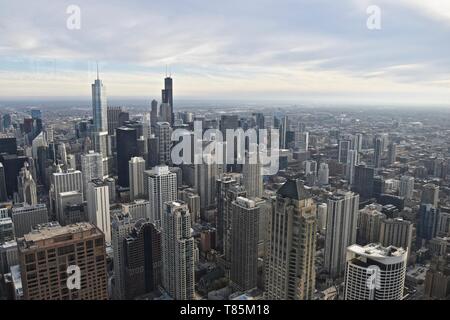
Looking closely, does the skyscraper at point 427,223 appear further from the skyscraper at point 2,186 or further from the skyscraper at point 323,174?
the skyscraper at point 2,186

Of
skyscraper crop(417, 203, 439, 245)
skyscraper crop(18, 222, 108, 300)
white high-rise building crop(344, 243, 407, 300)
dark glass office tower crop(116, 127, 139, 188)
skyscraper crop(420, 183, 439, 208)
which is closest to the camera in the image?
skyscraper crop(18, 222, 108, 300)

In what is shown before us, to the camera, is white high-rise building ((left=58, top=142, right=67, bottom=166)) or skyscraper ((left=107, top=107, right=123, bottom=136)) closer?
skyscraper ((left=107, top=107, right=123, bottom=136))

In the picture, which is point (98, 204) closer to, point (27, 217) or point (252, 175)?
point (27, 217)

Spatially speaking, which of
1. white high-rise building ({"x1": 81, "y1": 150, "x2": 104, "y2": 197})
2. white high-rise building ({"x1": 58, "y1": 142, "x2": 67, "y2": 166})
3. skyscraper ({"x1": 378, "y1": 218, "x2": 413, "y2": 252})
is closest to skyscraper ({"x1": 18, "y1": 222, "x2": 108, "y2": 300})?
skyscraper ({"x1": 378, "y1": 218, "x2": 413, "y2": 252})

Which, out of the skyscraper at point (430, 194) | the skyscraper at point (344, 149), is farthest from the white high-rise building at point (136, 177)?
the skyscraper at point (430, 194)

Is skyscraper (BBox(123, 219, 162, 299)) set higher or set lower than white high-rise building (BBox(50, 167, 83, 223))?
lower

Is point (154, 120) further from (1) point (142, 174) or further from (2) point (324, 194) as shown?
(2) point (324, 194)

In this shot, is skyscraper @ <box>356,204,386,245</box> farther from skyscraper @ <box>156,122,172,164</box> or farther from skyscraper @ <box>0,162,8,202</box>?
skyscraper @ <box>0,162,8,202</box>
